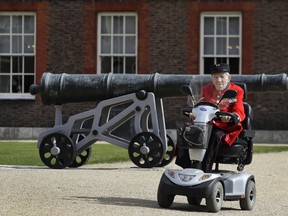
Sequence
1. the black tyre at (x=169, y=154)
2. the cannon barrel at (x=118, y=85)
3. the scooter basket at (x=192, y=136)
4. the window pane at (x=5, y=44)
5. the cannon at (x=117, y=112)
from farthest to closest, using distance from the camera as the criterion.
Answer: the window pane at (x=5, y=44) → the black tyre at (x=169, y=154) → the cannon barrel at (x=118, y=85) → the cannon at (x=117, y=112) → the scooter basket at (x=192, y=136)

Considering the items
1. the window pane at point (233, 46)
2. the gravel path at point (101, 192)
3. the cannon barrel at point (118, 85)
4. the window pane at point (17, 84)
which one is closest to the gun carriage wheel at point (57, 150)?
the gravel path at point (101, 192)

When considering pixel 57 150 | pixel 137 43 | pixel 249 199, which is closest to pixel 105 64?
pixel 137 43

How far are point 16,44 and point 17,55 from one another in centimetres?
31

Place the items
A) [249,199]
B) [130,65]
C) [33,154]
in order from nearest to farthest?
[249,199] < [33,154] < [130,65]

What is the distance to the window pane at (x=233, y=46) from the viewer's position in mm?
26391

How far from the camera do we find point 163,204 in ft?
33.2

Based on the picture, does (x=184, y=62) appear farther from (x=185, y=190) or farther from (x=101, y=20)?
(x=185, y=190)

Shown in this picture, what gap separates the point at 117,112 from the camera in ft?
52.5

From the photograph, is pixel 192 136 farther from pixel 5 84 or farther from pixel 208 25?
pixel 5 84

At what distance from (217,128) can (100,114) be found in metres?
5.71

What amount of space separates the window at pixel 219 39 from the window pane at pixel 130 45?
1847mm

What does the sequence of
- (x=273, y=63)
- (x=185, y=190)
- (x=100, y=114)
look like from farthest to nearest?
(x=273, y=63) < (x=100, y=114) < (x=185, y=190)

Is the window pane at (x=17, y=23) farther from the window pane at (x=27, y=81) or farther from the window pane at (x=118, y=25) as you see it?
the window pane at (x=118, y=25)

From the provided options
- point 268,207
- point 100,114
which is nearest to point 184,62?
point 100,114
